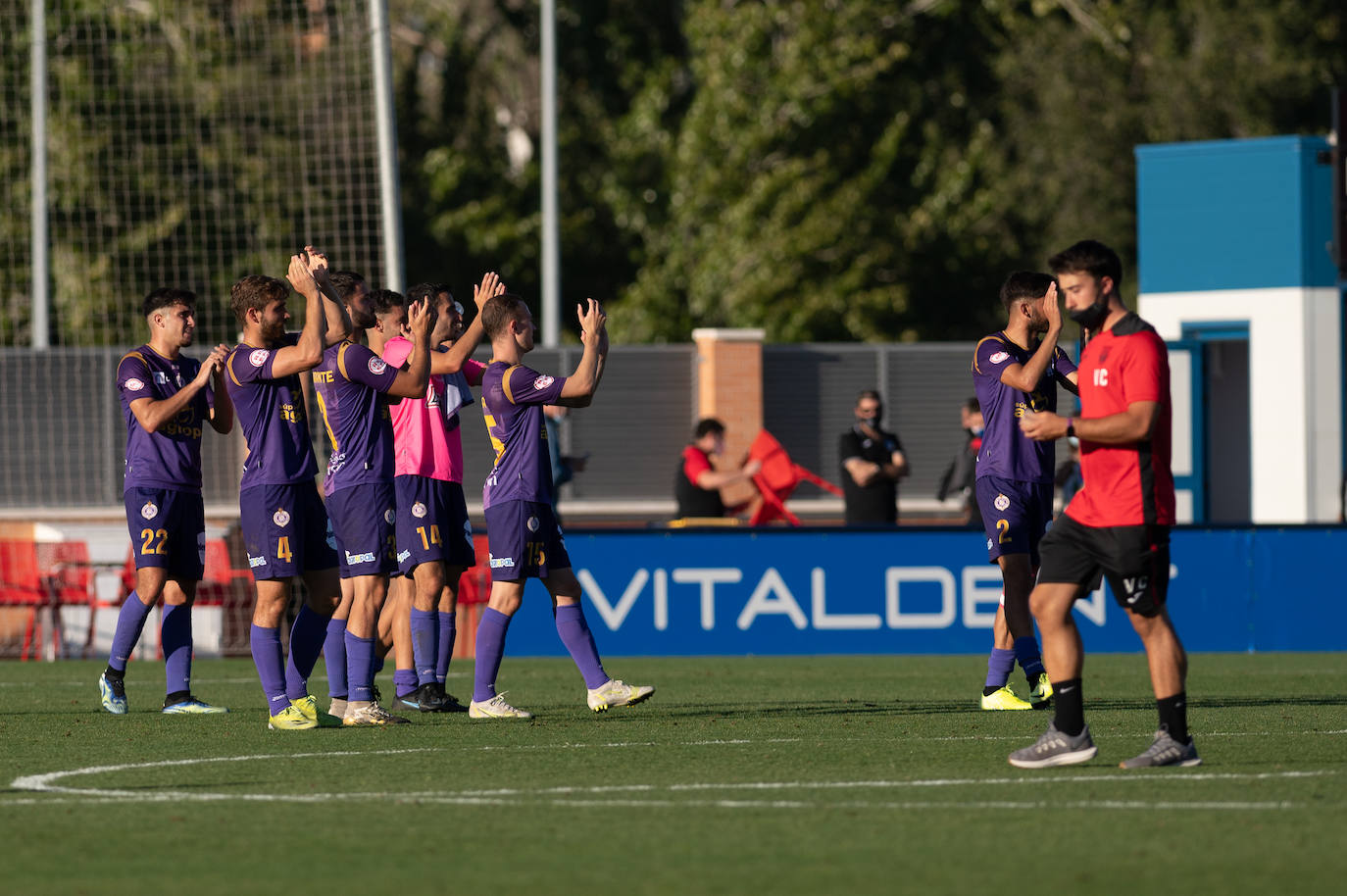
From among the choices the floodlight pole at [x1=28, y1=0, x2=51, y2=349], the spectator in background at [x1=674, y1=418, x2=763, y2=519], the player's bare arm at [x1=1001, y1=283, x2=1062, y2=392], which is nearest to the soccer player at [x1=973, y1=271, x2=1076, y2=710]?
the player's bare arm at [x1=1001, y1=283, x2=1062, y2=392]

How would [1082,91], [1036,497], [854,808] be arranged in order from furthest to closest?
1. [1082,91]
2. [1036,497]
3. [854,808]

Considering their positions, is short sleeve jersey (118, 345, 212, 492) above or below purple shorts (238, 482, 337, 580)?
above

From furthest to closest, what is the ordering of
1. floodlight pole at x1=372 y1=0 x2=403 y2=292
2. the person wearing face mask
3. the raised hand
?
floodlight pole at x1=372 y1=0 x2=403 y2=292 → the person wearing face mask → the raised hand

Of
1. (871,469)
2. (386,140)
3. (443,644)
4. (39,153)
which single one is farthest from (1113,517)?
(39,153)

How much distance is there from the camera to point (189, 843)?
6473 millimetres

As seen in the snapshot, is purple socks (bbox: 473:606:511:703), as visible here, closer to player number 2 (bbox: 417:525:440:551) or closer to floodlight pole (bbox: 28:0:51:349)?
player number 2 (bbox: 417:525:440:551)

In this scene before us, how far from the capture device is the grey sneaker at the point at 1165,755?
7.80 m

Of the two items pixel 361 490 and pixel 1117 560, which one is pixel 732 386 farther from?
pixel 1117 560

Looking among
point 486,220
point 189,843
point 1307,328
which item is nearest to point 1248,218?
point 1307,328

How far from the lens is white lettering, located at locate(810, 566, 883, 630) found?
1667 centimetres

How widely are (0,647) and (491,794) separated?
11.5 m

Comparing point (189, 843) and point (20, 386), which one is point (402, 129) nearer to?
point (20, 386)

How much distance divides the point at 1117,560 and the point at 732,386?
16.1m

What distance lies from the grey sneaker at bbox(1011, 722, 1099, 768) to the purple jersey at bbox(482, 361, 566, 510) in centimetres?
303
